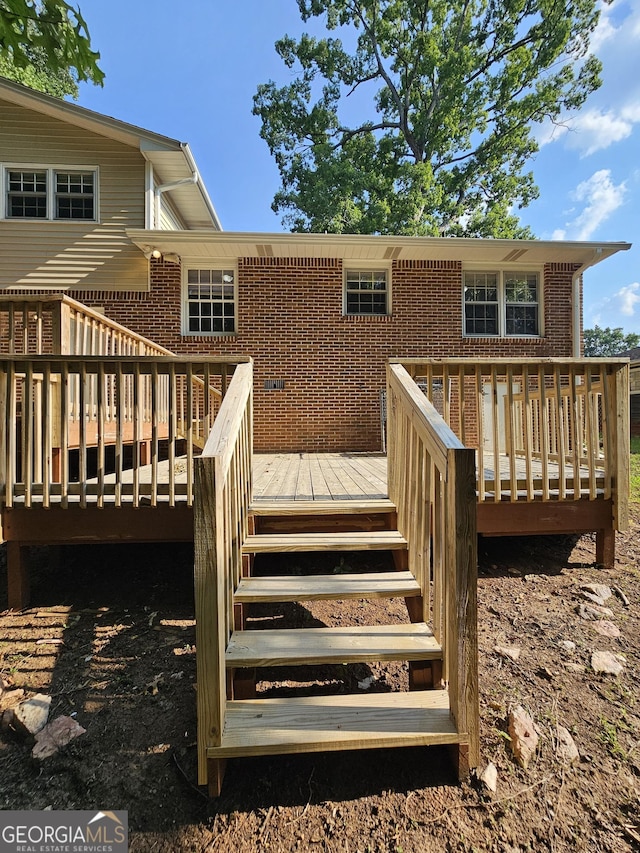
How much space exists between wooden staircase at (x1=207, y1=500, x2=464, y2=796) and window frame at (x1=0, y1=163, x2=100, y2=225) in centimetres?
757

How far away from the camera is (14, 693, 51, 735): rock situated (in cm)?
204

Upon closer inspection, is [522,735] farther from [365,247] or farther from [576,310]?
[576,310]

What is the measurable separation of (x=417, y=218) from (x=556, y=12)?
8.94m

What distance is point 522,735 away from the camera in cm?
194

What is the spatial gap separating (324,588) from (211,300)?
6561mm

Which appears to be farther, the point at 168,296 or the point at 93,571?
the point at 168,296

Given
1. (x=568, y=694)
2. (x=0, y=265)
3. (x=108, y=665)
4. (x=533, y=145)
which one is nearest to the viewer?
(x=568, y=694)

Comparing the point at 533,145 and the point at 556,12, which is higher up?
the point at 556,12

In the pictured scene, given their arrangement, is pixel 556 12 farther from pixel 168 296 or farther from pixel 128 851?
pixel 128 851

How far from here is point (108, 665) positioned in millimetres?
2516

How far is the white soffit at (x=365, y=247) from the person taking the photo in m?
6.81

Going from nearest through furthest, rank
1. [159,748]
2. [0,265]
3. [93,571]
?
[159,748] < [93,571] < [0,265]

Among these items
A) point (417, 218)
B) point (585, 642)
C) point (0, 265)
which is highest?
point (417, 218)

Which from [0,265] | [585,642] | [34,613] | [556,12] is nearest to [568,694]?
[585,642]
